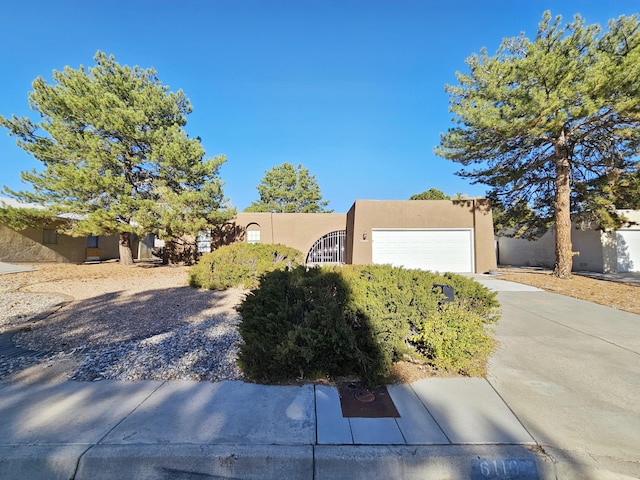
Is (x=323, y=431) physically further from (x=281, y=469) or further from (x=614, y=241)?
(x=614, y=241)

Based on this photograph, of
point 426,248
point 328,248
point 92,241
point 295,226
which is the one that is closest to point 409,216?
point 426,248

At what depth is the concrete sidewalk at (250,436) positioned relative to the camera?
2.06m

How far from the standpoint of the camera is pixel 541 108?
9.70 metres

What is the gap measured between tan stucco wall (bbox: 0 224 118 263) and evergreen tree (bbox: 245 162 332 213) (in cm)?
1863

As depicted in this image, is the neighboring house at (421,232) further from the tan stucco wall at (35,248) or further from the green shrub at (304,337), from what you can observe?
the tan stucco wall at (35,248)

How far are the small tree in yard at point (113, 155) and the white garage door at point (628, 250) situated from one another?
2038 centimetres

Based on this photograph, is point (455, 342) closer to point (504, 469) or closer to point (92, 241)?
point (504, 469)

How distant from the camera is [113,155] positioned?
1354 centimetres

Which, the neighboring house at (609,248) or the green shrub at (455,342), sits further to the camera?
the neighboring house at (609,248)

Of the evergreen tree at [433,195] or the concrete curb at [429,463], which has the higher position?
the evergreen tree at [433,195]

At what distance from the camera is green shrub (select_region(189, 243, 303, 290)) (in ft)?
29.1

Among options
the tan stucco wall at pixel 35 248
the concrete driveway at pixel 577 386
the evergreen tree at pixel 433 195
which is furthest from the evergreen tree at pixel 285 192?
the concrete driveway at pixel 577 386

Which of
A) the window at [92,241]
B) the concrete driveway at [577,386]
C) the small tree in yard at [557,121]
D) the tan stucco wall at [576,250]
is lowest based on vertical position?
the concrete driveway at [577,386]

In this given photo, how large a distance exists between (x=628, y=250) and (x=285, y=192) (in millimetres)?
28735
